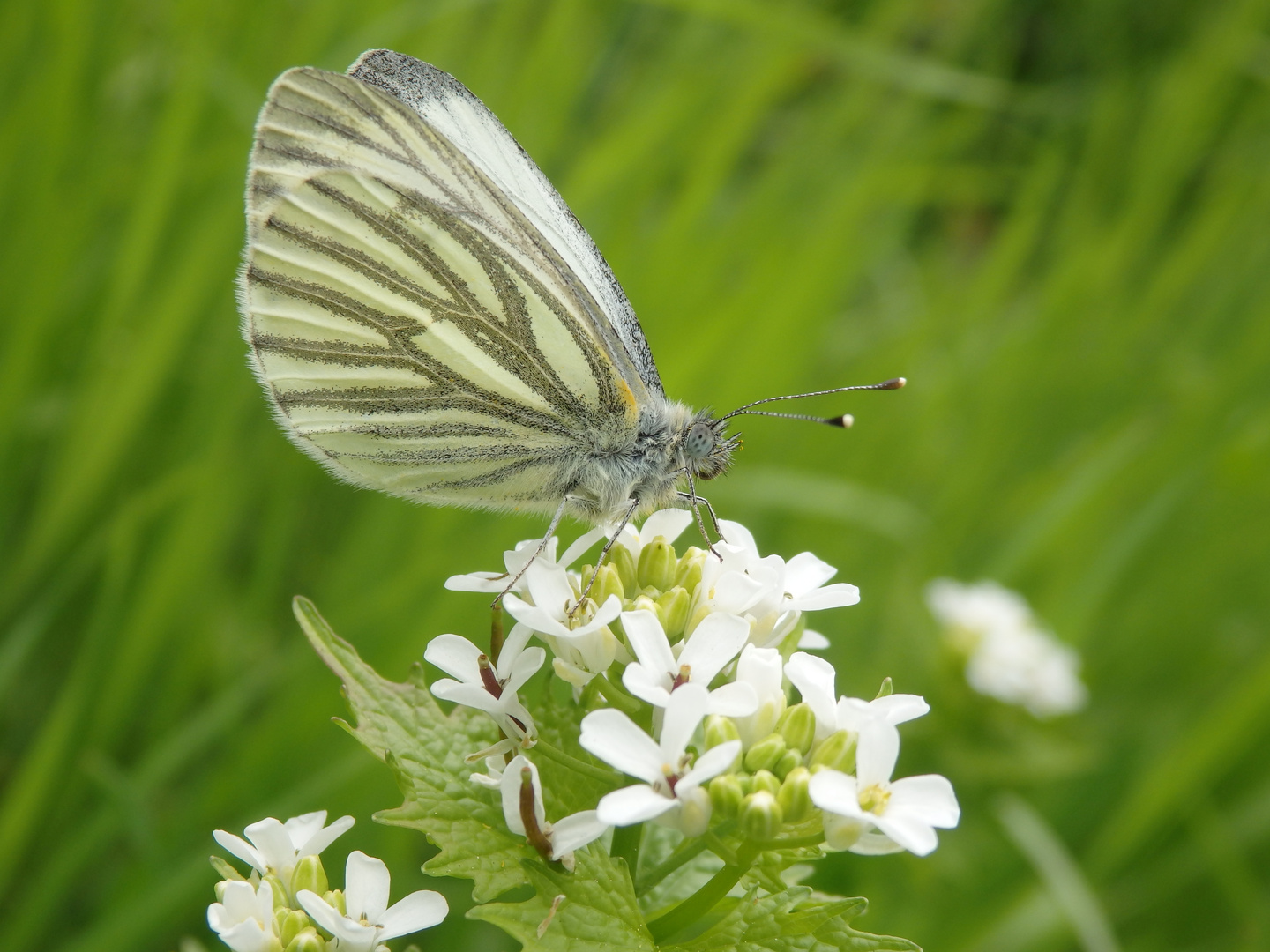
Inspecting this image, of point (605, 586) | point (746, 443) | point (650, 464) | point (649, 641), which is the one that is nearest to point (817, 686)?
point (649, 641)

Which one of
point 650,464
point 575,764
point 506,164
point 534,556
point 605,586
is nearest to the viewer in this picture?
point 575,764

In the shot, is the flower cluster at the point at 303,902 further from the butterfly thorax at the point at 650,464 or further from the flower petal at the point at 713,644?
the butterfly thorax at the point at 650,464

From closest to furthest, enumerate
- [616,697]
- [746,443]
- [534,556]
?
[616,697] < [534,556] < [746,443]

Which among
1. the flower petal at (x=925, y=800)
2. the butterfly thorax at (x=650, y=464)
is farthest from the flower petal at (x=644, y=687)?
the butterfly thorax at (x=650, y=464)

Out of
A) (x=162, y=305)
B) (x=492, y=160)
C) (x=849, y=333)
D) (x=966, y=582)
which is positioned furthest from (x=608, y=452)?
(x=849, y=333)

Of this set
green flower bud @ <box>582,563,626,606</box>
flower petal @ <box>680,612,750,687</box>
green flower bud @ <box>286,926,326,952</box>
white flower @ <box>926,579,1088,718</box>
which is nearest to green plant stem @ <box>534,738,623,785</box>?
flower petal @ <box>680,612,750,687</box>

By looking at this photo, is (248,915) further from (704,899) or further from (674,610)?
(674,610)

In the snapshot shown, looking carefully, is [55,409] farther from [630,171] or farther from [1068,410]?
[1068,410]

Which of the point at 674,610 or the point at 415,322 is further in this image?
the point at 415,322
